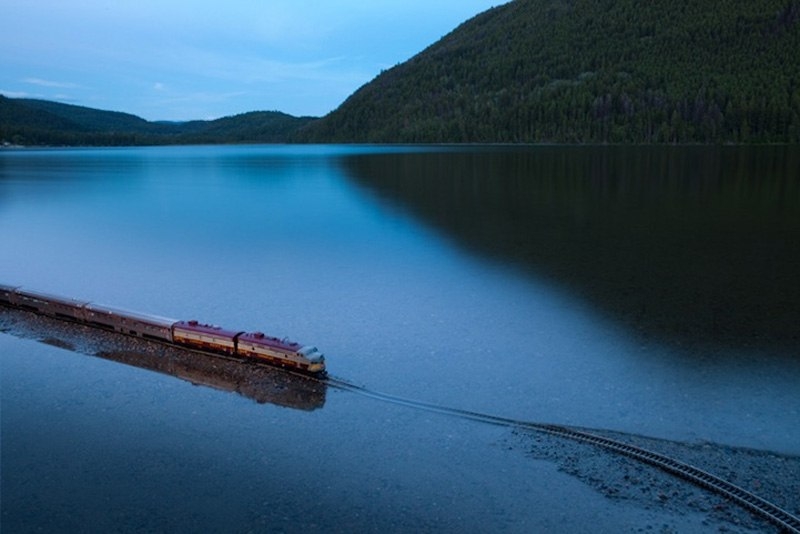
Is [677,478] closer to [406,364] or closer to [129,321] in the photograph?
[406,364]

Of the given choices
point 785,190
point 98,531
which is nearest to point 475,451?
point 98,531

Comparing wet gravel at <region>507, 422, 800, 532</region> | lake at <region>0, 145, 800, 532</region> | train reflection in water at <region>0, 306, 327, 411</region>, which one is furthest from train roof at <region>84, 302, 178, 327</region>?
wet gravel at <region>507, 422, 800, 532</region>

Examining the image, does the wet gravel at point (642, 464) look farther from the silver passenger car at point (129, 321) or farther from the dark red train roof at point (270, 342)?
the silver passenger car at point (129, 321)

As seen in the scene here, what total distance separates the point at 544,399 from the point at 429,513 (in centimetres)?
896

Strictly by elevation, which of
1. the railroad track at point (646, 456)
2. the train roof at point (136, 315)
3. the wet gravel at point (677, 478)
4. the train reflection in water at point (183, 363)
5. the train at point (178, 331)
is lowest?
the wet gravel at point (677, 478)

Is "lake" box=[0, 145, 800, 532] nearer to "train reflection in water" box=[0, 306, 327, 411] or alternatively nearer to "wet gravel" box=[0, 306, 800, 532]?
"wet gravel" box=[0, 306, 800, 532]

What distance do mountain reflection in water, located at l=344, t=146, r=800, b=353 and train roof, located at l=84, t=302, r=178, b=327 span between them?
24629 millimetres

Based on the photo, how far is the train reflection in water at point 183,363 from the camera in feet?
85.8

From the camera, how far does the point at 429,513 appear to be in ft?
58.2

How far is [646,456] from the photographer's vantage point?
20.1m

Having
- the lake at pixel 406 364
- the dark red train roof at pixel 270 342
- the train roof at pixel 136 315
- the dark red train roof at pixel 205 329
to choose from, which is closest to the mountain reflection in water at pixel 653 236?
the lake at pixel 406 364

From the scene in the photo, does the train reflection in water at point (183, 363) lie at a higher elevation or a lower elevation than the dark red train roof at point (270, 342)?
lower

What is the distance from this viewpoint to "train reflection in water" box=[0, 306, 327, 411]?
2614 centimetres

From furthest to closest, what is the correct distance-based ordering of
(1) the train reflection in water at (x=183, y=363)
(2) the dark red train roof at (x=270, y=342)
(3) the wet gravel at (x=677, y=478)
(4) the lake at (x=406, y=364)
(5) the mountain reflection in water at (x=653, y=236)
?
(5) the mountain reflection in water at (x=653, y=236) < (2) the dark red train roof at (x=270, y=342) < (1) the train reflection in water at (x=183, y=363) < (4) the lake at (x=406, y=364) < (3) the wet gravel at (x=677, y=478)
